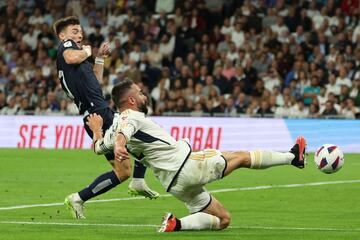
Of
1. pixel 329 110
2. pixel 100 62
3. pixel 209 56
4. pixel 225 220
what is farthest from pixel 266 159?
pixel 209 56

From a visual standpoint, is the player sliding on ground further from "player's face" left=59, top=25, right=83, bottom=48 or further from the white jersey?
"player's face" left=59, top=25, right=83, bottom=48

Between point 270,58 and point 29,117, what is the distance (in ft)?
23.0

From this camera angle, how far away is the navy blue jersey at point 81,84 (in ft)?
43.5

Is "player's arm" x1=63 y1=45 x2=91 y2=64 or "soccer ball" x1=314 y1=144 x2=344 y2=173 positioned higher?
"player's arm" x1=63 y1=45 x2=91 y2=64

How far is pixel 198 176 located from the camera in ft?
36.5

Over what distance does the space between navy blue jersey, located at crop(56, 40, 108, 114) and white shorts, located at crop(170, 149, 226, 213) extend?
7.67 ft

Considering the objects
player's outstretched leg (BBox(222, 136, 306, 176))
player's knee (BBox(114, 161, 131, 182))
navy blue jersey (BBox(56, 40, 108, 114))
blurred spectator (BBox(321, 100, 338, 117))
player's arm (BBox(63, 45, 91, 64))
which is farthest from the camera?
blurred spectator (BBox(321, 100, 338, 117))

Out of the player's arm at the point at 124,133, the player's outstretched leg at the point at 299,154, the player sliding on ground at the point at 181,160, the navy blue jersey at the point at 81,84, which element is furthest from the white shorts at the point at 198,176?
the navy blue jersey at the point at 81,84

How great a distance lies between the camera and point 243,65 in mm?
29375

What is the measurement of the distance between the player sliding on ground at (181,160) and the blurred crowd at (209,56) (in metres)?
15.1

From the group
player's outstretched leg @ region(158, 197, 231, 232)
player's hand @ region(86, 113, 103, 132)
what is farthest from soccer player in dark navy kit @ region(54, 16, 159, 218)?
→ player's outstretched leg @ region(158, 197, 231, 232)

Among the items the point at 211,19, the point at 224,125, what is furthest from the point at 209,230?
the point at 211,19

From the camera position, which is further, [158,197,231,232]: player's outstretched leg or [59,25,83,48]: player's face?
[59,25,83,48]: player's face

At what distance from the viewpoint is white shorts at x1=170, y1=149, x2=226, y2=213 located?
36.6 feet
